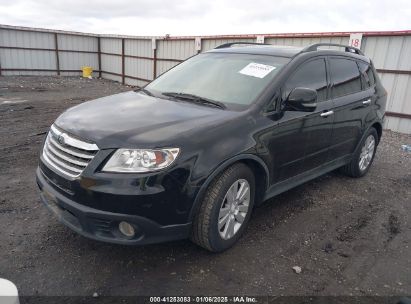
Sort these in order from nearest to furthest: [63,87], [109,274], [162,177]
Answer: [162,177] < [109,274] < [63,87]

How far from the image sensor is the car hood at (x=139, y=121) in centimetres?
252

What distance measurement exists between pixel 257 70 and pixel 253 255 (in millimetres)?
1810

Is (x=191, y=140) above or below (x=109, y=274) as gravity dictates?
above

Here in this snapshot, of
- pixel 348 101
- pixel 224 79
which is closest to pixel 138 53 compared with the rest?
pixel 348 101

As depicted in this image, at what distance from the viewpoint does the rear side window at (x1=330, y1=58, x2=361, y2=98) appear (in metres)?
4.12

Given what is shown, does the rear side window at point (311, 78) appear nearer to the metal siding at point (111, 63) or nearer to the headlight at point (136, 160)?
the headlight at point (136, 160)

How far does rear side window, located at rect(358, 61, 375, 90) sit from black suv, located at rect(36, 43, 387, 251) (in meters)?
0.57

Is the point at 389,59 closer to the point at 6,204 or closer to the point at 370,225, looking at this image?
the point at 370,225

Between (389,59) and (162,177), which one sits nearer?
(162,177)

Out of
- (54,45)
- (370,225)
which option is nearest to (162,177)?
(370,225)

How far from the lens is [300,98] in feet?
10.5

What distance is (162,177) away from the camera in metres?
2.42

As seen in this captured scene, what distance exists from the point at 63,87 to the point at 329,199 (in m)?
15.3

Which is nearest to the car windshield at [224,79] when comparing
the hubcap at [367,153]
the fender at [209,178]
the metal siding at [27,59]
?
the fender at [209,178]
